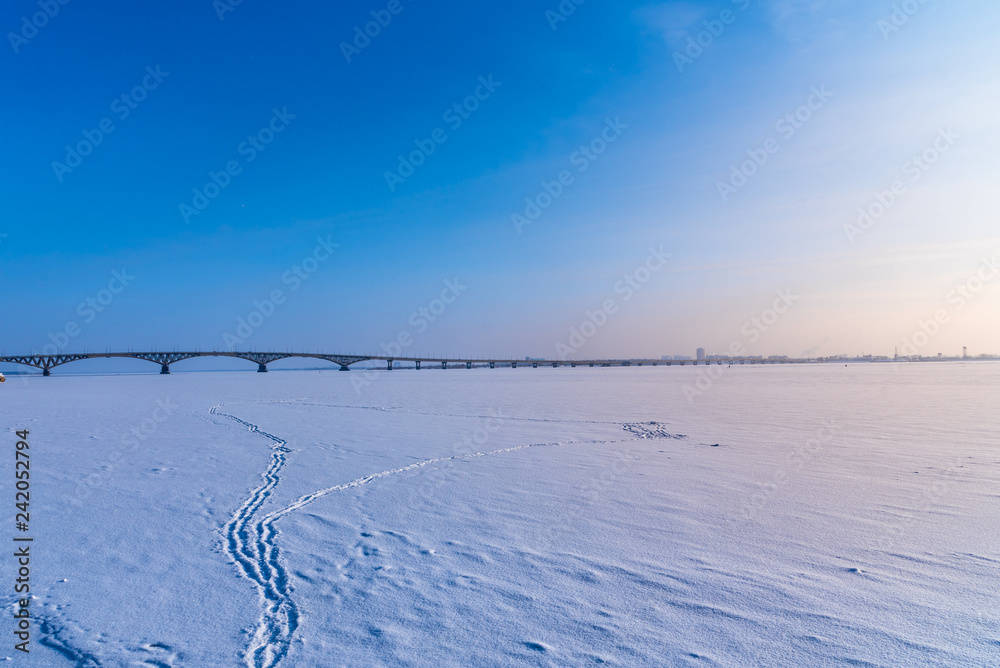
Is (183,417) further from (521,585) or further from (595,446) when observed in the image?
(521,585)

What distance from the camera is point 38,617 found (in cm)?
412

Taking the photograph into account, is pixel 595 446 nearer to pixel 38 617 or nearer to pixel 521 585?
pixel 521 585

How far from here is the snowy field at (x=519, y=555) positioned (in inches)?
144

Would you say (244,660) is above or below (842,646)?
below

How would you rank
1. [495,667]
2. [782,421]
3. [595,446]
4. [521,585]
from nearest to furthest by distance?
[495,667] < [521,585] < [595,446] < [782,421]

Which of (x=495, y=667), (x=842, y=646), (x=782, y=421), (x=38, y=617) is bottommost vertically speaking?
(x=38, y=617)

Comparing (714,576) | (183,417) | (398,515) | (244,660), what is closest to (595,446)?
(398,515)

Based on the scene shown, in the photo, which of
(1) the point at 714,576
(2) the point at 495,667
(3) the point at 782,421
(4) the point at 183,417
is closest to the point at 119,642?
(2) the point at 495,667

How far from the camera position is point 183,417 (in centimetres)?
1859

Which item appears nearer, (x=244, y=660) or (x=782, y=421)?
(x=244, y=660)

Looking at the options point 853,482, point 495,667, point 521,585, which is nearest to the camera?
point 495,667

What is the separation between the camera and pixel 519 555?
527 cm

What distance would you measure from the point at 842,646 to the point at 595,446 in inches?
320

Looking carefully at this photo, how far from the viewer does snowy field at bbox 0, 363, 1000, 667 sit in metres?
3.66
